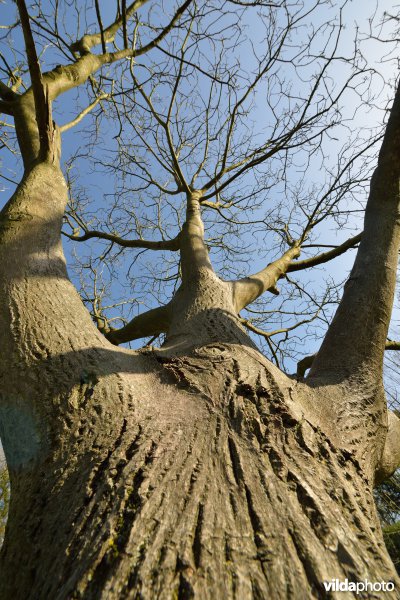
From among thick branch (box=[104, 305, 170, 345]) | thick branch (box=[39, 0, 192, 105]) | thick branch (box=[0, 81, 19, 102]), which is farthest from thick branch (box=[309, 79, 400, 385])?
thick branch (box=[0, 81, 19, 102])

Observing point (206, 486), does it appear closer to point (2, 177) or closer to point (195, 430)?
point (195, 430)

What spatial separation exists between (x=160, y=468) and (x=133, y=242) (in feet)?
11.2

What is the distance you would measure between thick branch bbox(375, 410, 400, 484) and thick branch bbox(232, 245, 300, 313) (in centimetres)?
129

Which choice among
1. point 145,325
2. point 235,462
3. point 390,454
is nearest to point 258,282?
point 145,325

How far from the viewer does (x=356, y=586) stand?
0.65m

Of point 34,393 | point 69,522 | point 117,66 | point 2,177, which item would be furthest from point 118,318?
point 69,522

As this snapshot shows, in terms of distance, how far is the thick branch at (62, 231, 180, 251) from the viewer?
3725mm

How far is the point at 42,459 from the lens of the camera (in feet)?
3.18

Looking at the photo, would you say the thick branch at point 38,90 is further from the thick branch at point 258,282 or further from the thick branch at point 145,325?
the thick branch at point 258,282

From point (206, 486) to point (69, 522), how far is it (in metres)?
0.31

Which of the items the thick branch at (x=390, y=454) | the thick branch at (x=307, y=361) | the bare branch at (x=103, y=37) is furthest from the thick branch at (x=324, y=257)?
the bare branch at (x=103, y=37)

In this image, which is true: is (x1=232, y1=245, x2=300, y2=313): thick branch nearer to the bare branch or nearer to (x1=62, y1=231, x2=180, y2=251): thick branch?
(x1=62, y1=231, x2=180, y2=251): thick branch

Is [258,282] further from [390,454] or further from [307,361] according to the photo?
[390,454]

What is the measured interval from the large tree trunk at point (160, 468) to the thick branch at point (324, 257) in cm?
235
